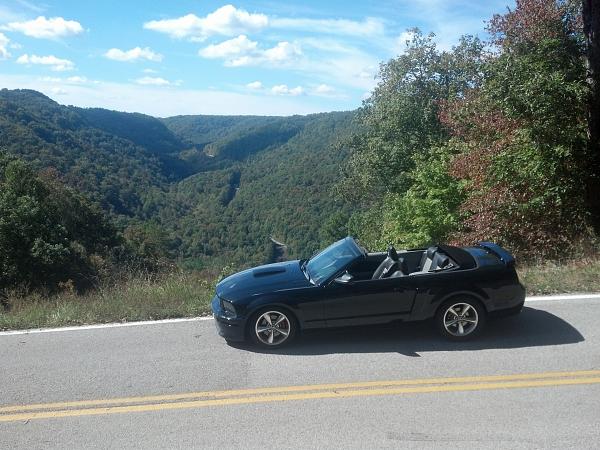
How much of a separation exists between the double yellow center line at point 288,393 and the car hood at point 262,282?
1272mm

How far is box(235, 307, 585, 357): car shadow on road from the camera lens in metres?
5.45

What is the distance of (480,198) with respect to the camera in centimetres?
1156

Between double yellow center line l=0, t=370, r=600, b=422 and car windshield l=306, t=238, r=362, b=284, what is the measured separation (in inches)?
57.2

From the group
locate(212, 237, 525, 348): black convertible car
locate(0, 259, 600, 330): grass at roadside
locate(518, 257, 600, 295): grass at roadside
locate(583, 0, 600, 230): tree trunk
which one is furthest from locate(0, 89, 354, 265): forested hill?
locate(212, 237, 525, 348): black convertible car

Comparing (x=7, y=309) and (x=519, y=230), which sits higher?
(x=519, y=230)

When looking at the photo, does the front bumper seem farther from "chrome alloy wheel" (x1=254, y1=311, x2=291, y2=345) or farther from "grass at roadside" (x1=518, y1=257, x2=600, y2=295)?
"grass at roadside" (x1=518, y1=257, x2=600, y2=295)

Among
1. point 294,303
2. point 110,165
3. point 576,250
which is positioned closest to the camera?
point 294,303

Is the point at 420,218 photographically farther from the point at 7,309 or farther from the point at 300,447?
the point at 300,447

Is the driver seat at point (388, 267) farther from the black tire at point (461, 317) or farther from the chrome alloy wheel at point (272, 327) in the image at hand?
the chrome alloy wheel at point (272, 327)

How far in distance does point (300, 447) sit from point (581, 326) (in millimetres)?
3791

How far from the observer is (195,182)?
156 m

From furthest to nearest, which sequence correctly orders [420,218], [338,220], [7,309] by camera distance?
[338,220]
[420,218]
[7,309]

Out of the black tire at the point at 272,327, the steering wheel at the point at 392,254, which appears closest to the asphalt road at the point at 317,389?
the black tire at the point at 272,327

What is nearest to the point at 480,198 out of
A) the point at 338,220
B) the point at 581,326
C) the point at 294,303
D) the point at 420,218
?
the point at 420,218
